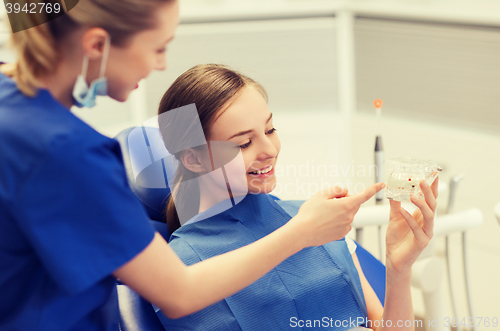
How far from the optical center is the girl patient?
104 cm

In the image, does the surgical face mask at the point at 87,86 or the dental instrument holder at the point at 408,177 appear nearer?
the surgical face mask at the point at 87,86

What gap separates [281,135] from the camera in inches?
106

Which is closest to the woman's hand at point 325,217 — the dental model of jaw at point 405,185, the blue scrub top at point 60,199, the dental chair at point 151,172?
the dental model of jaw at point 405,185

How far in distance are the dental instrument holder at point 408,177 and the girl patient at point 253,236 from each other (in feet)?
0.13

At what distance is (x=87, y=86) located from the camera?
696 millimetres

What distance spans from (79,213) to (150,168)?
62 cm

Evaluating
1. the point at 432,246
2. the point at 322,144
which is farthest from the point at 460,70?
the point at 432,246

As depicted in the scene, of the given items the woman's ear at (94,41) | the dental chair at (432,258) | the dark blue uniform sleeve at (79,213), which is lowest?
the dental chair at (432,258)

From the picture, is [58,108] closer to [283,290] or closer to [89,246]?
[89,246]

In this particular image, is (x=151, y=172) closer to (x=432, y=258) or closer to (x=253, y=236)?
(x=253, y=236)

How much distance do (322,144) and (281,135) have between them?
24 centimetres

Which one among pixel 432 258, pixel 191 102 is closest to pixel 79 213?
pixel 191 102

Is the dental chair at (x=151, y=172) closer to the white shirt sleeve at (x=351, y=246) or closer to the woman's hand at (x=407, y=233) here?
the white shirt sleeve at (x=351, y=246)

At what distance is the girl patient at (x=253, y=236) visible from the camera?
41.1 inches
